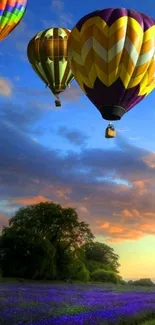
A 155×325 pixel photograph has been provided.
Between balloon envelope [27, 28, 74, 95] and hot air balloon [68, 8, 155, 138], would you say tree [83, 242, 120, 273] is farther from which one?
hot air balloon [68, 8, 155, 138]

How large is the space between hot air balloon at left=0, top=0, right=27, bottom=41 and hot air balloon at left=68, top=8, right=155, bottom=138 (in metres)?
4.94

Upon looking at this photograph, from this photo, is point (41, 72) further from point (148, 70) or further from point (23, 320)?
point (23, 320)

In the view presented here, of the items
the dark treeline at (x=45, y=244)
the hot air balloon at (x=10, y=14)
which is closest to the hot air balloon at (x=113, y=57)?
the hot air balloon at (x=10, y=14)

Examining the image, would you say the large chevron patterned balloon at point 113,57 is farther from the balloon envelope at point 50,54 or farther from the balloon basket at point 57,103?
the balloon basket at point 57,103

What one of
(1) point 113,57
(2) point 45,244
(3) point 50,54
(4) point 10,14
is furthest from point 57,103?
(2) point 45,244

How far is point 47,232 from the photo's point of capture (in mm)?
45281

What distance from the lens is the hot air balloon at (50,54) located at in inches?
914

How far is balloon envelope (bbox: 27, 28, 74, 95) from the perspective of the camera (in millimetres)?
23219

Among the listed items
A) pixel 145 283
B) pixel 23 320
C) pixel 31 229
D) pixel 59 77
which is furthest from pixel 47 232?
pixel 23 320

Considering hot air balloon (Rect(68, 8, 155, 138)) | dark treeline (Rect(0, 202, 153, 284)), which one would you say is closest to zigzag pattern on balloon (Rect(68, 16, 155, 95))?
hot air balloon (Rect(68, 8, 155, 138))

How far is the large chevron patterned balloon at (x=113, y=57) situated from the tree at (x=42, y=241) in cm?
2366

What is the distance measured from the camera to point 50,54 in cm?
2323

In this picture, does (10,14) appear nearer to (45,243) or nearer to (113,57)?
(113,57)

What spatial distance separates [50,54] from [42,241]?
69.3 feet
